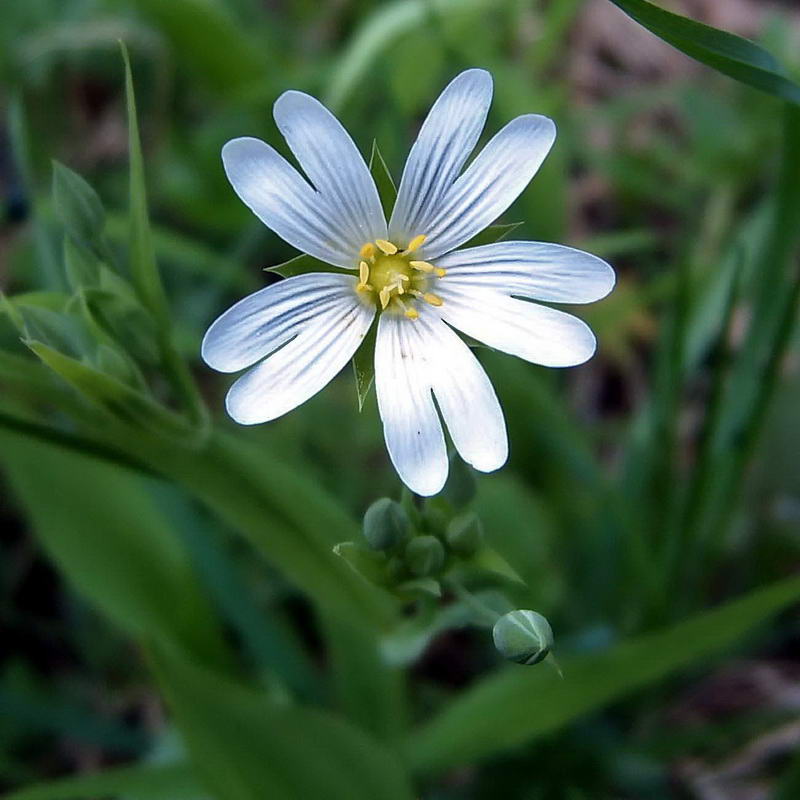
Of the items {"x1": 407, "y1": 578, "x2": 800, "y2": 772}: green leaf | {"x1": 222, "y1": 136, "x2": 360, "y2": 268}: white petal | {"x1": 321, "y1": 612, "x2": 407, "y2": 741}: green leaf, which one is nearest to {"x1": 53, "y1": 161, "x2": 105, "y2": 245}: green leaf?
{"x1": 222, "y1": 136, "x2": 360, "y2": 268}: white petal

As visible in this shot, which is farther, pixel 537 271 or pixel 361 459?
pixel 361 459

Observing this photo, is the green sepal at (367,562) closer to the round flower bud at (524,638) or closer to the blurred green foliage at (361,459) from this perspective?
the blurred green foliage at (361,459)

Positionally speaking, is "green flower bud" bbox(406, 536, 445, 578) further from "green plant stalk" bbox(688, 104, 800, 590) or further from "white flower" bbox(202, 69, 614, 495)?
"green plant stalk" bbox(688, 104, 800, 590)

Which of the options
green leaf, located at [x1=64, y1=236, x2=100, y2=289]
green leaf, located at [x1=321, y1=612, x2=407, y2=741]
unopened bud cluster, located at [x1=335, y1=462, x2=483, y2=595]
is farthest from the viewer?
green leaf, located at [x1=321, y1=612, x2=407, y2=741]

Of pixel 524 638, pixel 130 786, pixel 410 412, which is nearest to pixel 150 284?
pixel 410 412

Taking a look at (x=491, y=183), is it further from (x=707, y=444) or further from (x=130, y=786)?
(x=130, y=786)
